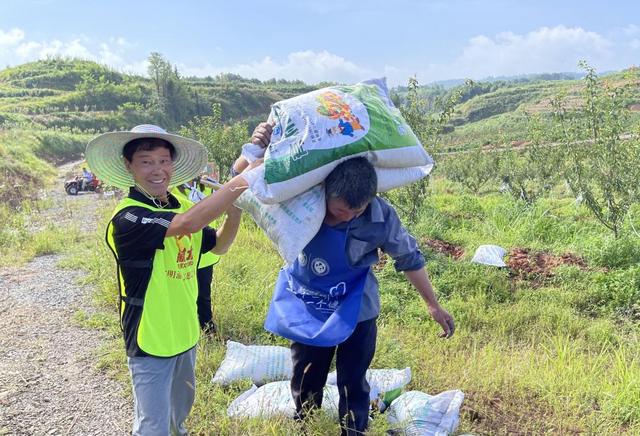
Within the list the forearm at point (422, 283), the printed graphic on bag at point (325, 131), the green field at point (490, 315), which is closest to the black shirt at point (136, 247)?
the printed graphic on bag at point (325, 131)

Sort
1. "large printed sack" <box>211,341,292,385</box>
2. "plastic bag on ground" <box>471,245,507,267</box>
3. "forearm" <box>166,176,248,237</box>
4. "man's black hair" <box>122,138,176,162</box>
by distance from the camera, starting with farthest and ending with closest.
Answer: "plastic bag on ground" <box>471,245,507,267</box> < "large printed sack" <box>211,341,292,385</box> < "man's black hair" <box>122,138,176,162</box> < "forearm" <box>166,176,248,237</box>

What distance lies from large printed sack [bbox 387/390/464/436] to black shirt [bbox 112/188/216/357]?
1281mm

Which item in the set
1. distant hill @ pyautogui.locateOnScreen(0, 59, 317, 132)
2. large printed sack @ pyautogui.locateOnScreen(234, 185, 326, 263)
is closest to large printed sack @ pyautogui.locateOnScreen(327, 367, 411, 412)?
large printed sack @ pyautogui.locateOnScreen(234, 185, 326, 263)

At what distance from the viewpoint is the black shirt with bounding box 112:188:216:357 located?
159 centimetres

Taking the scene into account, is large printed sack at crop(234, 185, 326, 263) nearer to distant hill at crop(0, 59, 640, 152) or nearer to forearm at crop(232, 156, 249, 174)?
forearm at crop(232, 156, 249, 174)

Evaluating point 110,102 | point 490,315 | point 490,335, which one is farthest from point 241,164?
point 110,102

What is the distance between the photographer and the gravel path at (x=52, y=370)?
2504mm

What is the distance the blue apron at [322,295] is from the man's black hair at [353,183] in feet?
0.72

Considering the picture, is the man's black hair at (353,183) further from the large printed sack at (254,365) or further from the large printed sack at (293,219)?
the large printed sack at (254,365)

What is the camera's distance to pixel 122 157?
1.85 m

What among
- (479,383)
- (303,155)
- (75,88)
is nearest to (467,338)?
(479,383)

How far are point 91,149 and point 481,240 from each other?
19.3ft

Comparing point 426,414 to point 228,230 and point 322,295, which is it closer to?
point 322,295

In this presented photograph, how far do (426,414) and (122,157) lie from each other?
182cm
